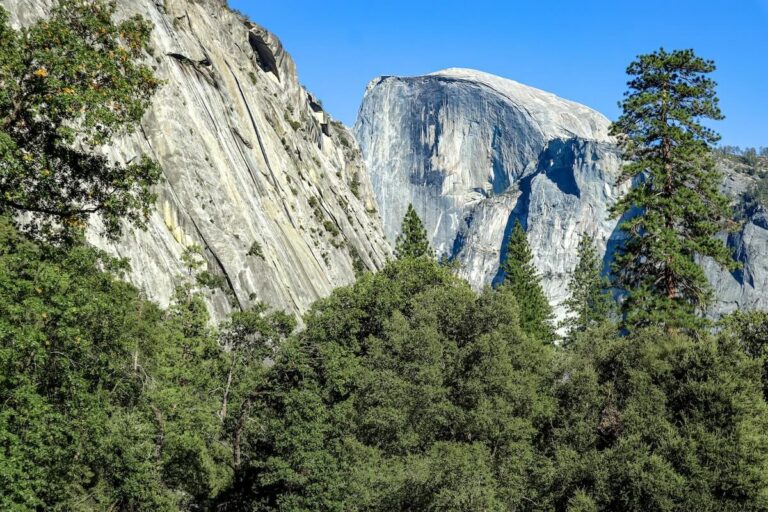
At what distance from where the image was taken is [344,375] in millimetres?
29656

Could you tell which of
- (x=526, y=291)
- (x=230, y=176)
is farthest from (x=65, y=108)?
(x=526, y=291)

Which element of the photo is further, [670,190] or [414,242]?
[414,242]

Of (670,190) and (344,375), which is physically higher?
(670,190)

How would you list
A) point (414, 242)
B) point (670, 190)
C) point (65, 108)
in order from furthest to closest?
1. point (414, 242)
2. point (670, 190)
3. point (65, 108)

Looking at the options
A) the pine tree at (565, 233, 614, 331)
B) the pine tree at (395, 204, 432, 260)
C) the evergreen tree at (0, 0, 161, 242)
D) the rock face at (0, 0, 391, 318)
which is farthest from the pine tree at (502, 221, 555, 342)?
the evergreen tree at (0, 0, 161, 242)

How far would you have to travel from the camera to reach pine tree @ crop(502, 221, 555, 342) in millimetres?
62281

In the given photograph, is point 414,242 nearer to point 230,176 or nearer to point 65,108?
point 230,176

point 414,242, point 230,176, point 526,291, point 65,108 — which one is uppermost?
point 414,242

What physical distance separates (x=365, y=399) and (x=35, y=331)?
1687cm

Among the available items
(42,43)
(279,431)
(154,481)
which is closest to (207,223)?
(279,431)

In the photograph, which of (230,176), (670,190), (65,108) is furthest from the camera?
(230,176)

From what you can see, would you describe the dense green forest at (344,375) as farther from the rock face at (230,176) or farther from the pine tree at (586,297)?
the pine tree at (586,297)

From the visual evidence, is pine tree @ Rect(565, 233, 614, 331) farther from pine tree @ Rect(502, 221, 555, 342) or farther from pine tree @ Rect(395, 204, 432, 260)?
pine tree @ Rect(395, 204, 432, 260)

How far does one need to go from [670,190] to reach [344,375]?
1613cm
